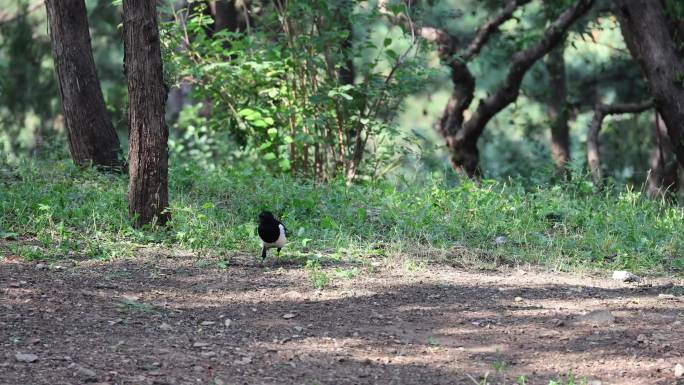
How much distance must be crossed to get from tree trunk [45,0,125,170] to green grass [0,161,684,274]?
29 cm

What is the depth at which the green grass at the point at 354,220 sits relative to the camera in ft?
22.5

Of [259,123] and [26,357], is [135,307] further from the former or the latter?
[259,123]

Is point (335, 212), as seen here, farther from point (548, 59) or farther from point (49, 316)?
→ point (548, 59)

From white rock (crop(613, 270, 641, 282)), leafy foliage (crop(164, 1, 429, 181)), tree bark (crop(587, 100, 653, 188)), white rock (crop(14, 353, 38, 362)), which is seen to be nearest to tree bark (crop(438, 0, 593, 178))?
tree bark (crop(587, 100, 653, 188))

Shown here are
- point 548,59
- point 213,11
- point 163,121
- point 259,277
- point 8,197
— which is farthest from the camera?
point 548,59

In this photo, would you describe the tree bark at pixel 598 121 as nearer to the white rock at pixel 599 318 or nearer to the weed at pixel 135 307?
the white rock at pixel 599 318

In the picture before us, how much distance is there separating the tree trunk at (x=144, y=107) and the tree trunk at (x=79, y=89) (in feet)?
7.12

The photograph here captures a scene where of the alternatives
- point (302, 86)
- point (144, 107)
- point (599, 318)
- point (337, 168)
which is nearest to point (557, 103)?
point (337, 168)

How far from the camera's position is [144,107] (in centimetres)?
683

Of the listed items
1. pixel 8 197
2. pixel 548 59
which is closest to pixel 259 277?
pixel 8 197

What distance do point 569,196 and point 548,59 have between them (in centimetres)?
899

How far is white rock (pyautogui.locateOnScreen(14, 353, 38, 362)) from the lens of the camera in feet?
14.5

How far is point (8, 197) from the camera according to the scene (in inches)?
301

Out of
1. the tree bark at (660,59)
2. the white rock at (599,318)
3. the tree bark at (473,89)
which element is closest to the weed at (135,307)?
the white rock at (599,318)
